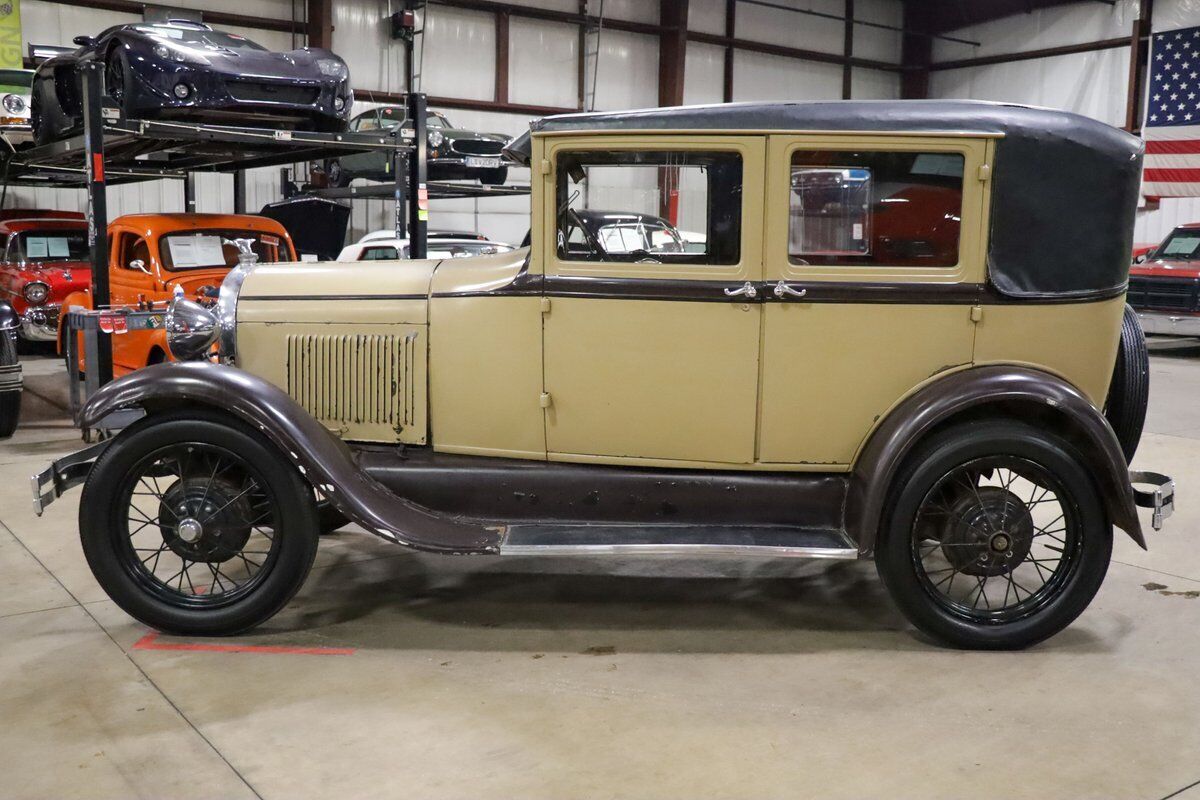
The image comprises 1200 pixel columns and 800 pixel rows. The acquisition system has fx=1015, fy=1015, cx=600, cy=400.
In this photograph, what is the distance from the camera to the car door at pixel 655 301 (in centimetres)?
355

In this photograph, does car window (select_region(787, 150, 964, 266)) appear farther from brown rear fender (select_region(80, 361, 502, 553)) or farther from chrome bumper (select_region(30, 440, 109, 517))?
chrome bumper (select_region(30, 440, 109, 517))

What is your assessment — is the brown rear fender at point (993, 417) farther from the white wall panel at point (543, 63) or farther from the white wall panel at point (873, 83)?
the white wall panel at point (873, 83)

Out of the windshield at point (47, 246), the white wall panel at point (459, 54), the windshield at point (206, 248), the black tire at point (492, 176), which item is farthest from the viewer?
the white wall panel at point (459, 54)

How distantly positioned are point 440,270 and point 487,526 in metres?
0.99

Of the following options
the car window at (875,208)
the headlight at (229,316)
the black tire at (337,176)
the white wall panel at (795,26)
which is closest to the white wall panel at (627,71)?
the white wall panel at (795,26)

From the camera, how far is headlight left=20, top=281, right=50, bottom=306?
35.0 ft

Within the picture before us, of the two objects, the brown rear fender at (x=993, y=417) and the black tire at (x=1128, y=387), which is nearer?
the brown rear fender at (x=993, y=417)

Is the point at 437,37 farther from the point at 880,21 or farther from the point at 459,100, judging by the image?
the point at 880,21

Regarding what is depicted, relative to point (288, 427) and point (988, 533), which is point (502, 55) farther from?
point (988, 533)

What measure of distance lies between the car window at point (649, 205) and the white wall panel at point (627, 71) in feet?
51.7

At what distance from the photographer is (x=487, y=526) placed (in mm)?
3668

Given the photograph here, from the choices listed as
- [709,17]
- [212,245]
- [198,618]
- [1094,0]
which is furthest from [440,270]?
[1094,0]

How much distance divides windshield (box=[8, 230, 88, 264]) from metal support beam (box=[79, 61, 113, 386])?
5876 millimetres

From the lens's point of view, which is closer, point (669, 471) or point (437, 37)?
point (669, 471)
